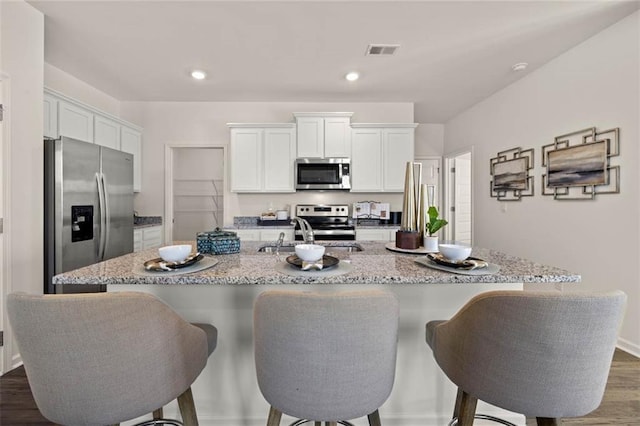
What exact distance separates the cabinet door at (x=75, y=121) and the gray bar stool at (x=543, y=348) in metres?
3.69

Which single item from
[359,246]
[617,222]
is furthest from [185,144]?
[617,222]

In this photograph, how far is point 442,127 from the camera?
5500mm

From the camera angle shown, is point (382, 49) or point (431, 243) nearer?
point (431, 243)

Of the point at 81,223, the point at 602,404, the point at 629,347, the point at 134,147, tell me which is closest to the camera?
the point at 602,404

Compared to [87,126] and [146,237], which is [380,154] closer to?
[146,237]

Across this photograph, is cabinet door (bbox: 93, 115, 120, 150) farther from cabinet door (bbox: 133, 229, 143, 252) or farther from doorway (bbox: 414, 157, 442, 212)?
doorway (bbox: 414, 157, 442, 212)

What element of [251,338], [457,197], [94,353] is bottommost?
[251,338]

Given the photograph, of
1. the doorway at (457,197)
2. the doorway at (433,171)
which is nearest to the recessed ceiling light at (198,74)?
the doorway at (433,171)

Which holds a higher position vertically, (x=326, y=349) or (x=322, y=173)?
(x=322, y=173)

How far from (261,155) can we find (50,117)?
6.81 feet

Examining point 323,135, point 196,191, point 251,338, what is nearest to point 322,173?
point 323,135

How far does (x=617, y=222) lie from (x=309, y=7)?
9.52 feet

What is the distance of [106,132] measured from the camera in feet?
11.2

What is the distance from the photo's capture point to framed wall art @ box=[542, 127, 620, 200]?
94.2 inches
